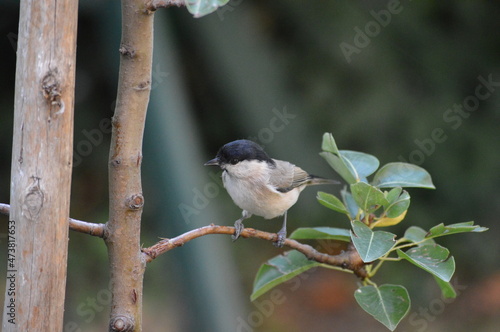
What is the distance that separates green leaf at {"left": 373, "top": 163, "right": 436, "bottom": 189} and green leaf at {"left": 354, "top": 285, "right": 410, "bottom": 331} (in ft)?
1.30

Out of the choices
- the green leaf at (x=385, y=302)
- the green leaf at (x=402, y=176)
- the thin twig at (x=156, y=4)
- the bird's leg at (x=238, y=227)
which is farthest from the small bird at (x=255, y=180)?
the thin twig at (x=156, y=4)

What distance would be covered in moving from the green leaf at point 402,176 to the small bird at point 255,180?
0.74 m

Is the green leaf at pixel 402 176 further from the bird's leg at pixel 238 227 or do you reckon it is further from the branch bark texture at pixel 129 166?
the branch bark texture at pixel 129 166

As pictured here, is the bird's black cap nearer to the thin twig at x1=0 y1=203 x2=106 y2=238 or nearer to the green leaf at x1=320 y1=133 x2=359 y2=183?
the green leaf at x1=320 y1=133 x2=359 y2=183

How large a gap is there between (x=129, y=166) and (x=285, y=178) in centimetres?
183

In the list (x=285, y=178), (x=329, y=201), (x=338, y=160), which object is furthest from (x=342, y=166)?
(x=285, y=178)

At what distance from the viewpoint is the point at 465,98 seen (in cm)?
502

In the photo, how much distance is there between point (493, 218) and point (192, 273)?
119 inches

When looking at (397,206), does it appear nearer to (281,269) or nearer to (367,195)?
A: (367,195)

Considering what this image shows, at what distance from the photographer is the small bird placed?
9.10ft

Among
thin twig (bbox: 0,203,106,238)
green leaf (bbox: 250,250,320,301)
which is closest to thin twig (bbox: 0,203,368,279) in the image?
thin twig (bbox: 0,203,106,238)

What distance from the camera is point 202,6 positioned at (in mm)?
1245

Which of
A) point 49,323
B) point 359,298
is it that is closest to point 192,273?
point 359,298

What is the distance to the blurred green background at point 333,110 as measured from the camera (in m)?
4.82
